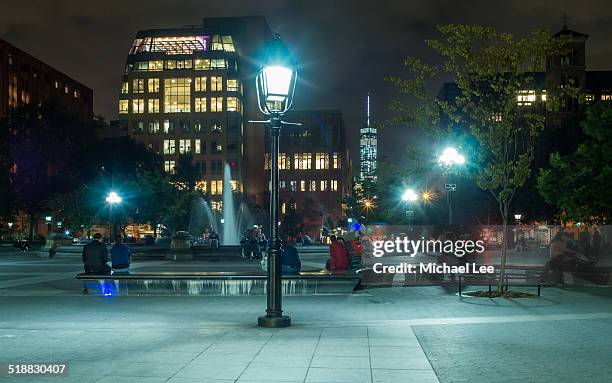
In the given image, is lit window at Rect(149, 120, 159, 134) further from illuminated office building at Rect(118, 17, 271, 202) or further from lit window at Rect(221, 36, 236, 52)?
lit window at Rect(221, 36, 236, 52)

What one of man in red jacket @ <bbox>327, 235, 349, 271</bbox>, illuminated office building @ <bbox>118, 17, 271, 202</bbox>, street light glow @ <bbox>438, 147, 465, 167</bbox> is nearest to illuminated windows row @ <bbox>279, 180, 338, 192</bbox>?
illuminated office building @ <bbox>118, 17, 271, 202</bbox>

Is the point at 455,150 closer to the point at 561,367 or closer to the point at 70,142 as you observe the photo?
the point at 561,367

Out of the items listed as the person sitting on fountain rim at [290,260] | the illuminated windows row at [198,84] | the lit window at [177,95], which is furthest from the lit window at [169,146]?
the person sitting on fountain rim at [290,260]

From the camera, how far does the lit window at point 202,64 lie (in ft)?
448

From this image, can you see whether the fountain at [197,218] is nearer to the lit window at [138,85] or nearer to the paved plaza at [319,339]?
the lit window at [138,85]

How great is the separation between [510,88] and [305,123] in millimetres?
138425

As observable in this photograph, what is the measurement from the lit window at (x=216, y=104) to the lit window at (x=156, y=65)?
41.2 feet

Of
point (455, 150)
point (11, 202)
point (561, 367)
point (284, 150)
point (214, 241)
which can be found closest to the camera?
point (561, 367)

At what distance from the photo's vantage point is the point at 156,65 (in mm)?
137625

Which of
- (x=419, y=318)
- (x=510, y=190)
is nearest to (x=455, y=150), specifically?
(x=510, y=190)

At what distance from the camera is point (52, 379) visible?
7.85 m

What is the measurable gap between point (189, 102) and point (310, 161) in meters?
32.9

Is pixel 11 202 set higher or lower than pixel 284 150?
lower

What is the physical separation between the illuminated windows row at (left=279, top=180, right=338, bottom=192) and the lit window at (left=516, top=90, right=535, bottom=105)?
13495 centimetres
